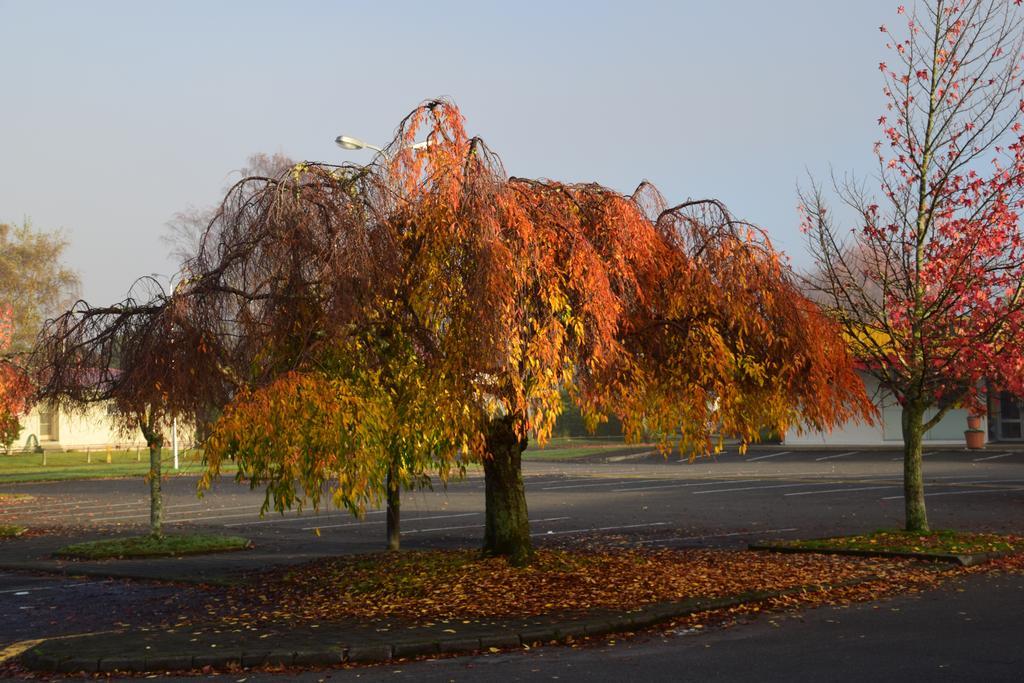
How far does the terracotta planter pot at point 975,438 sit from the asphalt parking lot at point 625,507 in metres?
4.42

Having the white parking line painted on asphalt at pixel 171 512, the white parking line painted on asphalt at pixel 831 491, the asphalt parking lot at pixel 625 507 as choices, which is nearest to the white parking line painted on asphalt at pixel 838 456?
the asphalt parking lot at pixel 625 507

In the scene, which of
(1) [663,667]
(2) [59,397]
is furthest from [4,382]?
(1) [663,667]

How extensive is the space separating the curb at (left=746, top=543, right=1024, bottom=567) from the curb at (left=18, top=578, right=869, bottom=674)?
5502 mm

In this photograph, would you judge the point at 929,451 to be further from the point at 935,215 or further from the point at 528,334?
the point at 528,334

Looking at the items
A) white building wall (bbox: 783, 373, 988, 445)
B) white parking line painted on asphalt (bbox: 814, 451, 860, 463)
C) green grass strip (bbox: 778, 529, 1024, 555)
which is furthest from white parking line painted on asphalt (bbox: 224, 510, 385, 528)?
white building wall (bbox: 783, 373, 988, 445)

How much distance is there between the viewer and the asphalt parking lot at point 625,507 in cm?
1861

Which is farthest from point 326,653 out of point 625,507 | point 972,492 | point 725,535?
point 972,492

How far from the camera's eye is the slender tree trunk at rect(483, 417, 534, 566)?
13.2 metres

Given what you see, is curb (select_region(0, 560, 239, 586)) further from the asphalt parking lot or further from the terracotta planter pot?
the terracotta planter pot

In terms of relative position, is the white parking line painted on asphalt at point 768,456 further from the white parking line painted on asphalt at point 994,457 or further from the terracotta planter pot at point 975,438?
the white parking line painted on asphalt at point 994,457

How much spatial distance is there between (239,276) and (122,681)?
395cm

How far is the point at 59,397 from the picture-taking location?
13375 mm

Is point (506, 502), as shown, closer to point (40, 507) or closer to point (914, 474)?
point (914, 474)

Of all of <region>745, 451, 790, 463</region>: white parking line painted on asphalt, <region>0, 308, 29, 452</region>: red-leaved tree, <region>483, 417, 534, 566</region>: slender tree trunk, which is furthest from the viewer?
<region>745, 451, 790, 463</region>: white parking line painted on asphalt
